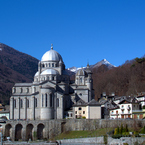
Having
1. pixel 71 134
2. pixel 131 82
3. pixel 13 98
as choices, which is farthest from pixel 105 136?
pixel 131 82

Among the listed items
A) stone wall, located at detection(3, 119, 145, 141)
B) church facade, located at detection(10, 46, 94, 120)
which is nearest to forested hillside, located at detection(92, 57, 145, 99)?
church facade, located at detection(10, 46, 94, 120)

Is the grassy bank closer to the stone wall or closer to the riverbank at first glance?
the stone wall

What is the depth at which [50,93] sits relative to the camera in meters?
86.3

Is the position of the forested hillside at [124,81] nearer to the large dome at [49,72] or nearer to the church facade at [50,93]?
the church facade at [50,93]

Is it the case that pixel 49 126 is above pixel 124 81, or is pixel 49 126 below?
below

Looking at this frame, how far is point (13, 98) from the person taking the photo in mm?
94312

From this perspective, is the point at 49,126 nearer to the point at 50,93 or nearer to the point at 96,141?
the point at 50,93

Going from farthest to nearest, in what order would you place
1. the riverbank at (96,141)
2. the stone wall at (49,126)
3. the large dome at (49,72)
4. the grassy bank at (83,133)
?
the large dome at (49,72) < the stone wall at (49,126) < the grassy bank at (83,133) < the riverbank at (96,141)

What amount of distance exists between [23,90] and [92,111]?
2348 centimetres

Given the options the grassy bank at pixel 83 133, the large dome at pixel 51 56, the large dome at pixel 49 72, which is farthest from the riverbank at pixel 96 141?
the large dome at pixel 51 56

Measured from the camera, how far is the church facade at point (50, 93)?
86.3 m

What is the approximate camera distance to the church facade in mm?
86312

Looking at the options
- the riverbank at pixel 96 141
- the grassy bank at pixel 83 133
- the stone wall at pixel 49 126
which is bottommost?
the riverbank at pixel 96 141

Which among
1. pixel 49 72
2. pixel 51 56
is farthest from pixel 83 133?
pixel 51 56
